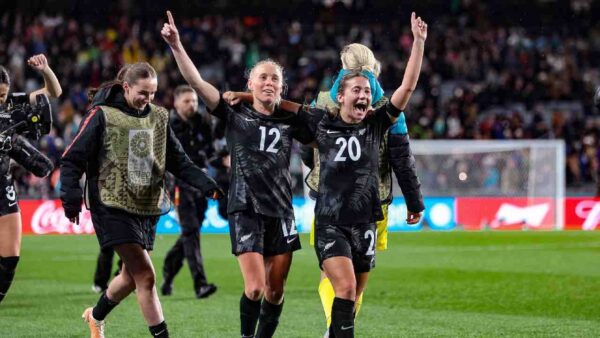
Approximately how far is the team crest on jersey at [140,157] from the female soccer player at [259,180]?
1.60 feet

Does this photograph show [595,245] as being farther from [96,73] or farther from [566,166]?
[96,73]

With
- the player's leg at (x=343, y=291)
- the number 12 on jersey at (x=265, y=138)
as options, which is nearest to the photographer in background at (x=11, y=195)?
the number 12 on jersey at (x=265, y=138)

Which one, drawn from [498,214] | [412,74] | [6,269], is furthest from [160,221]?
[412,74]

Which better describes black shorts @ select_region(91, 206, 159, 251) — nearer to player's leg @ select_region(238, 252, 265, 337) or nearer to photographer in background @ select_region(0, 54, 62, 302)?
player's leg @ select_region(238, 252, 265, 337)

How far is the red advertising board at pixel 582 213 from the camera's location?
26234 mm

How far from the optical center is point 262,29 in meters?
35.2

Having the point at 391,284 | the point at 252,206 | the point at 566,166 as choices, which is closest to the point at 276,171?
the point at 252,206

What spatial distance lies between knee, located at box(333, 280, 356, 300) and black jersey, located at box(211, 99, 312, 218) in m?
0.69

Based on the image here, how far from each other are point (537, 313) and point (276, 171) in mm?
4266

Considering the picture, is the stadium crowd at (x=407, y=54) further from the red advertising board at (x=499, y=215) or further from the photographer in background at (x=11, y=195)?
the photographer in background at (x=11, y=195)

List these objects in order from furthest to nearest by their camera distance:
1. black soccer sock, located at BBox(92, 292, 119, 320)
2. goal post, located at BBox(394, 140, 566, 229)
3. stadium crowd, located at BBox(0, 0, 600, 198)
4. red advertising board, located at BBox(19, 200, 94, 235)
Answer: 1. stadium crowd, located at BBox(0, 0, 600, 198)
2. goal post, located at BBox(394, 140, 566, 229)
3. red advertising board, located at BBox(19, 200, 94, 235)
4. black soccer sock, located at BBox(92, 292, 119, 320)

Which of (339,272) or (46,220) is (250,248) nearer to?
(339,272)

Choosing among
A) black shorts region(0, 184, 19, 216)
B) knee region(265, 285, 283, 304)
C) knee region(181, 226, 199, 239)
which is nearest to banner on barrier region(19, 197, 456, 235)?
knee region(181, 226, 199, 239)

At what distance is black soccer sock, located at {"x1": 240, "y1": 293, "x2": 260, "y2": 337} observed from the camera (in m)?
7.58
